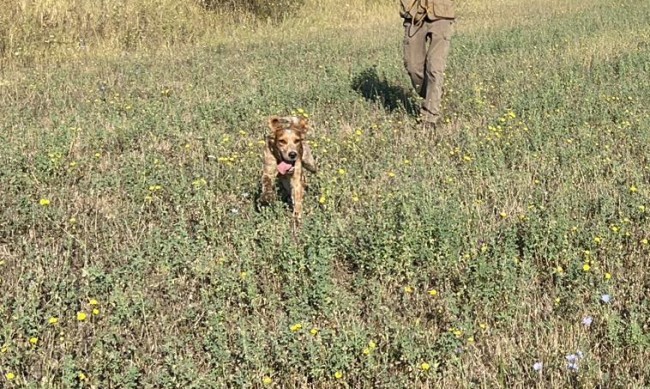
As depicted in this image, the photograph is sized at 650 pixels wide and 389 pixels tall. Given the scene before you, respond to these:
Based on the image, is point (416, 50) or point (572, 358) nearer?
point (572, 358)

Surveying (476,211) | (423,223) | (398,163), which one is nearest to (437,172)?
(398,163)

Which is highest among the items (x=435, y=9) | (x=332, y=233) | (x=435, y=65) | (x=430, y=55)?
(x=435, y=9)

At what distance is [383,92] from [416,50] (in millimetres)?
1314

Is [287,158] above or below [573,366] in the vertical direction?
above

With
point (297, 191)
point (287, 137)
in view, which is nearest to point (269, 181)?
point (297, 191)

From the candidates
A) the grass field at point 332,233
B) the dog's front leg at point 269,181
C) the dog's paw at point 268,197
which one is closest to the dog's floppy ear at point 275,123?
the dog's front leg at point 269,181

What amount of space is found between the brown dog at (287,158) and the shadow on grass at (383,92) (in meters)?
3.27

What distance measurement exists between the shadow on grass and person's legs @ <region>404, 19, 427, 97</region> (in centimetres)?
52

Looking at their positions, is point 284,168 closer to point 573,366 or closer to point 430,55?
point 573,366

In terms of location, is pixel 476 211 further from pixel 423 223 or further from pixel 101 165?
pixel 101 165

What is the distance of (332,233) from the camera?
15.3ft

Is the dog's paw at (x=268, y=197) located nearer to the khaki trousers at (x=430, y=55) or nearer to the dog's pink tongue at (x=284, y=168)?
the dog's pink tongue at (x=284, y=168)

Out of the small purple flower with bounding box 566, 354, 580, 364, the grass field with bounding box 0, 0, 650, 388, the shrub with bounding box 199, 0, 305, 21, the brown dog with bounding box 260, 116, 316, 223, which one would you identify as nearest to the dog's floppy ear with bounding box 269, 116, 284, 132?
the brown dog with bounding box 260, 116, 316, 223

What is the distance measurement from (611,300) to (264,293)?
2173 mm
